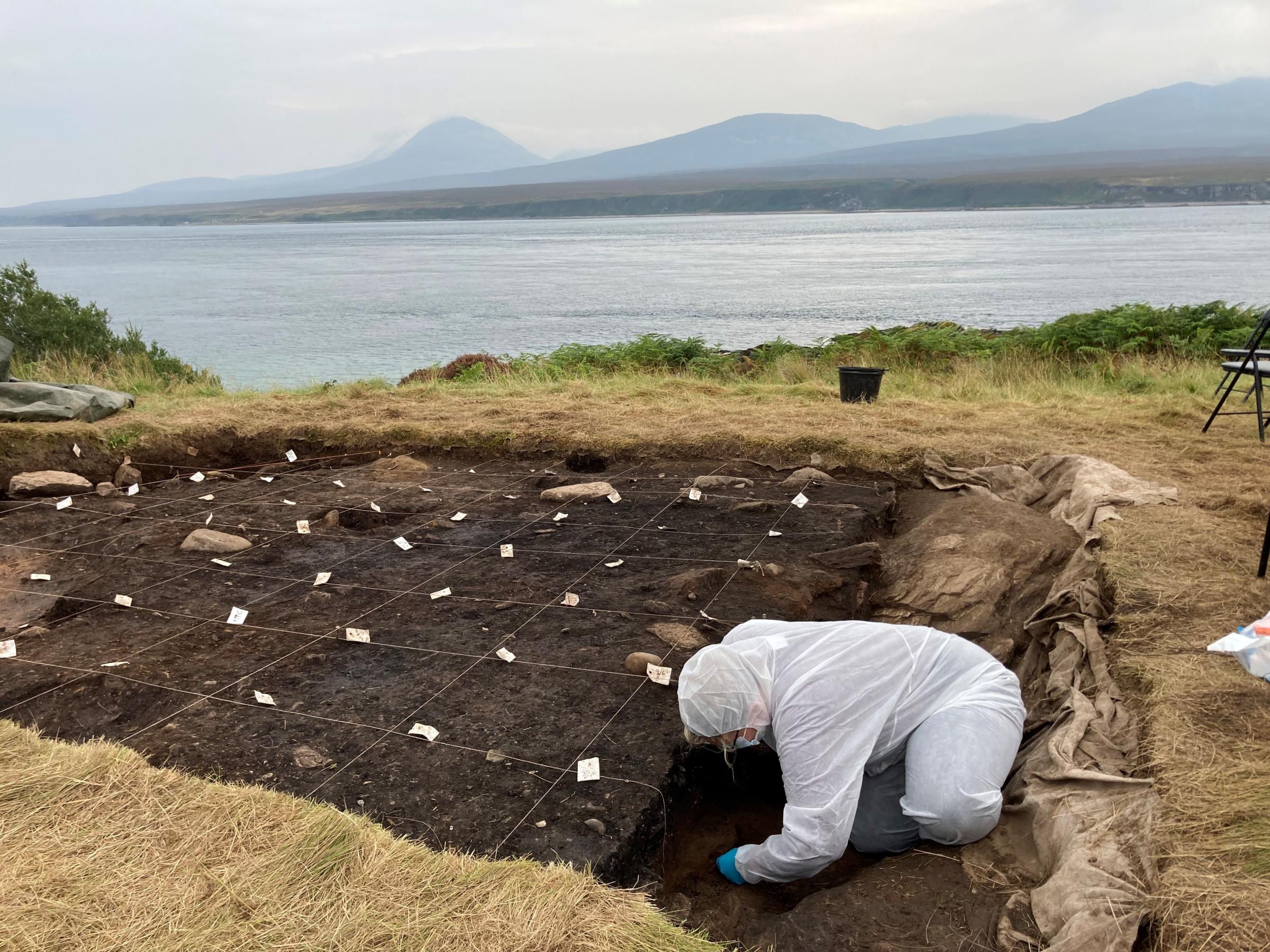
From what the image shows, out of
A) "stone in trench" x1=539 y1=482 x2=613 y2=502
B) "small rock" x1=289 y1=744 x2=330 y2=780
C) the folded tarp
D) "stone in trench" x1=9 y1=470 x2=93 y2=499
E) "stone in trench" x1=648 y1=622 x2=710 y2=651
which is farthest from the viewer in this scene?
the folded tarp

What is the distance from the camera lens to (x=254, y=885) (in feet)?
8.90

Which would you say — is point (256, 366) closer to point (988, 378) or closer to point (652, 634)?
point (988, 378)

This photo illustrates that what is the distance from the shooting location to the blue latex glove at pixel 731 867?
3168 millimetres

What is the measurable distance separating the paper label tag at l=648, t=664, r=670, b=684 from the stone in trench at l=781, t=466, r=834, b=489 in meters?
2.89

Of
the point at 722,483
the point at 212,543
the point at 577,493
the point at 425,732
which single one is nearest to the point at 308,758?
the point at 425,732

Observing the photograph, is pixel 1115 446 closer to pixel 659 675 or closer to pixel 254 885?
pixel 659 675

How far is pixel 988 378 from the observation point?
10453 mm

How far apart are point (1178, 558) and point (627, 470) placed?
393 cm

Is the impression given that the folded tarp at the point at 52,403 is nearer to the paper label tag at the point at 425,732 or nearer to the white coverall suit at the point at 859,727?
the paper label tag at the point at 425,732

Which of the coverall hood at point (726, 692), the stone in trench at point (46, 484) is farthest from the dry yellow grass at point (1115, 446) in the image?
the coverall hood at point (726, 692)

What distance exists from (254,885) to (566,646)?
1896 mm

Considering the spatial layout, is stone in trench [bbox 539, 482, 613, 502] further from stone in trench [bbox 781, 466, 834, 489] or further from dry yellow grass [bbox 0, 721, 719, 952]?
dry yellow grass [bbox 0, 721, 719, 952]

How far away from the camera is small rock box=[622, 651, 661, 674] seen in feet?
13.3

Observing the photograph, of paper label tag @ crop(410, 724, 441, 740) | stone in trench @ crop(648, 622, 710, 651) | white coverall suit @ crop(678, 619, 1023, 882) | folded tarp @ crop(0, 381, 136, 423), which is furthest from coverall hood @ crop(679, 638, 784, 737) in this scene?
folded tarp @ crop(0, 381, 136, 423)
